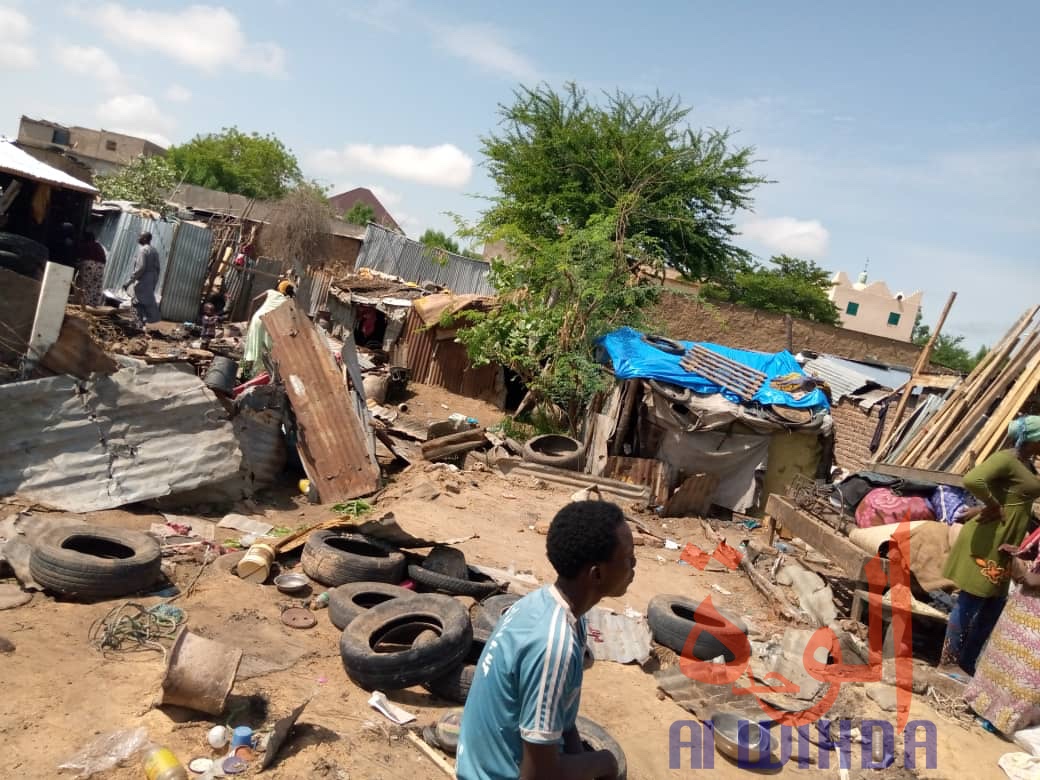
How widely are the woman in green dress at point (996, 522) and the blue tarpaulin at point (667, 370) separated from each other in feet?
20.4

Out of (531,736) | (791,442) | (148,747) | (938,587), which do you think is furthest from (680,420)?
(531,736)

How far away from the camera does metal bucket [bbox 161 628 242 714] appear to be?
357cm

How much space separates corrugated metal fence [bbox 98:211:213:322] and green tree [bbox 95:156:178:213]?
8.33 metres

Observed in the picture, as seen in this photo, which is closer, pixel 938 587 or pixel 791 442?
pixel 938 587

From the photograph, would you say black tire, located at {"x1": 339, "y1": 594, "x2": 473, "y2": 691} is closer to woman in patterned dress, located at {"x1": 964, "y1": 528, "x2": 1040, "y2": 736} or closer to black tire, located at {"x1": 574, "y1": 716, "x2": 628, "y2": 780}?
black tire, located at {"x1": 574, "y1": 716, "x2": 628, "y2": 780}

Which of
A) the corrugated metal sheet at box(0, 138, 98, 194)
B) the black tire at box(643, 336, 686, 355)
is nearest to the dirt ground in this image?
the black tire at box(643, 336, 686, 355)

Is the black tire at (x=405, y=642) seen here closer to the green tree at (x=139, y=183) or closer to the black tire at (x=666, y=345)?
the black tire at (x=666, y=345)

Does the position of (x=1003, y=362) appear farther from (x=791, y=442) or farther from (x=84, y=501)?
(x=84, y=501)

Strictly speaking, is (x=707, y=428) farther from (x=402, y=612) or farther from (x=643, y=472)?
(x=402, y=612)

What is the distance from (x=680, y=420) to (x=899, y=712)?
6.53 m

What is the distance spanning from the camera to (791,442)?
464 inches

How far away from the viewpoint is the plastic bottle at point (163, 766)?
3116 millimetres

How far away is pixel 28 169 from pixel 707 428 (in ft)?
41.2

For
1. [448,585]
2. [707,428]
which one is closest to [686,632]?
[448,585]
